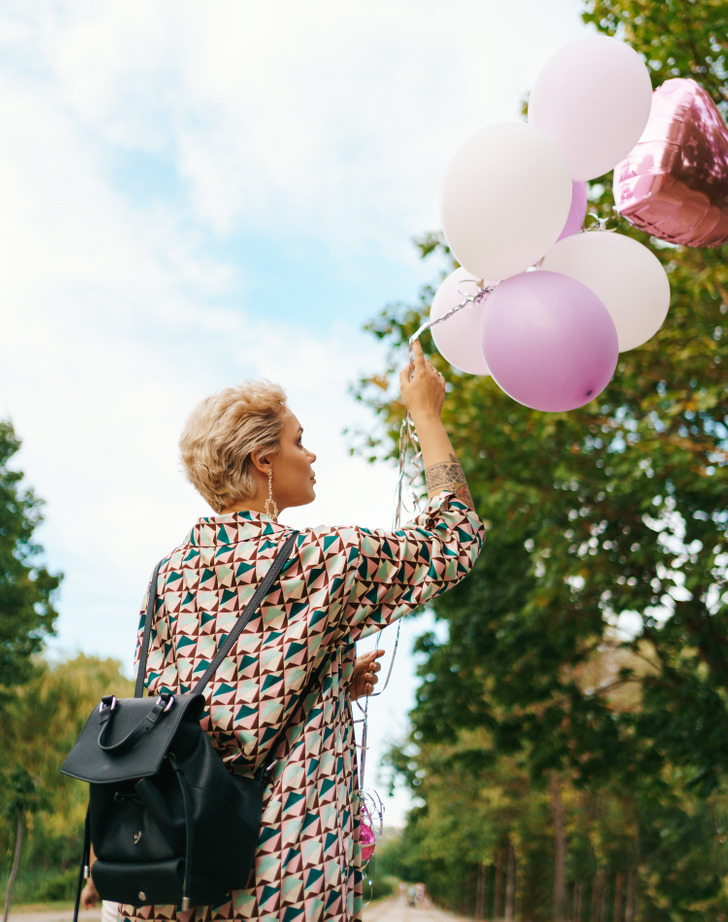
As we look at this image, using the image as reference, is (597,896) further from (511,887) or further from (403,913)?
(403,913)

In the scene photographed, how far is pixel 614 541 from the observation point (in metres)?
9.38

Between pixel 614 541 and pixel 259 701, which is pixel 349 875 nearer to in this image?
pixel 259 701

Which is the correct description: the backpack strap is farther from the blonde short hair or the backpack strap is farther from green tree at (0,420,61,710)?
green tree at (0,420,61,710)

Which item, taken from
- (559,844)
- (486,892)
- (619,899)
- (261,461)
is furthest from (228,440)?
(486,892)

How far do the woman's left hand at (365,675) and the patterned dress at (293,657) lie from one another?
30cm

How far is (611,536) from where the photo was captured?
9.30 meters

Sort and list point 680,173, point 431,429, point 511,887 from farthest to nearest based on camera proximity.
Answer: point 511,887 < point 680,173 < point 431,429

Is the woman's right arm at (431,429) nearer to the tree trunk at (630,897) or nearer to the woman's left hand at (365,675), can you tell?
the woman's left hand at (365,675)

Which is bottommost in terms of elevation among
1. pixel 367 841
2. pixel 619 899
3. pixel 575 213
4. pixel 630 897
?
pixel 619 899

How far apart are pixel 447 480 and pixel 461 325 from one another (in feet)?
3.27

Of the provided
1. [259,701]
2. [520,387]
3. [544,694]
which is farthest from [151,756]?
[544,694]

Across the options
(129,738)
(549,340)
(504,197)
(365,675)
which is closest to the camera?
(129,738)

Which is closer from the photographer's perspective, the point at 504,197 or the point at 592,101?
the point at 504,197

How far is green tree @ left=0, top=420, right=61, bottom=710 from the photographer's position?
16.2 metres
